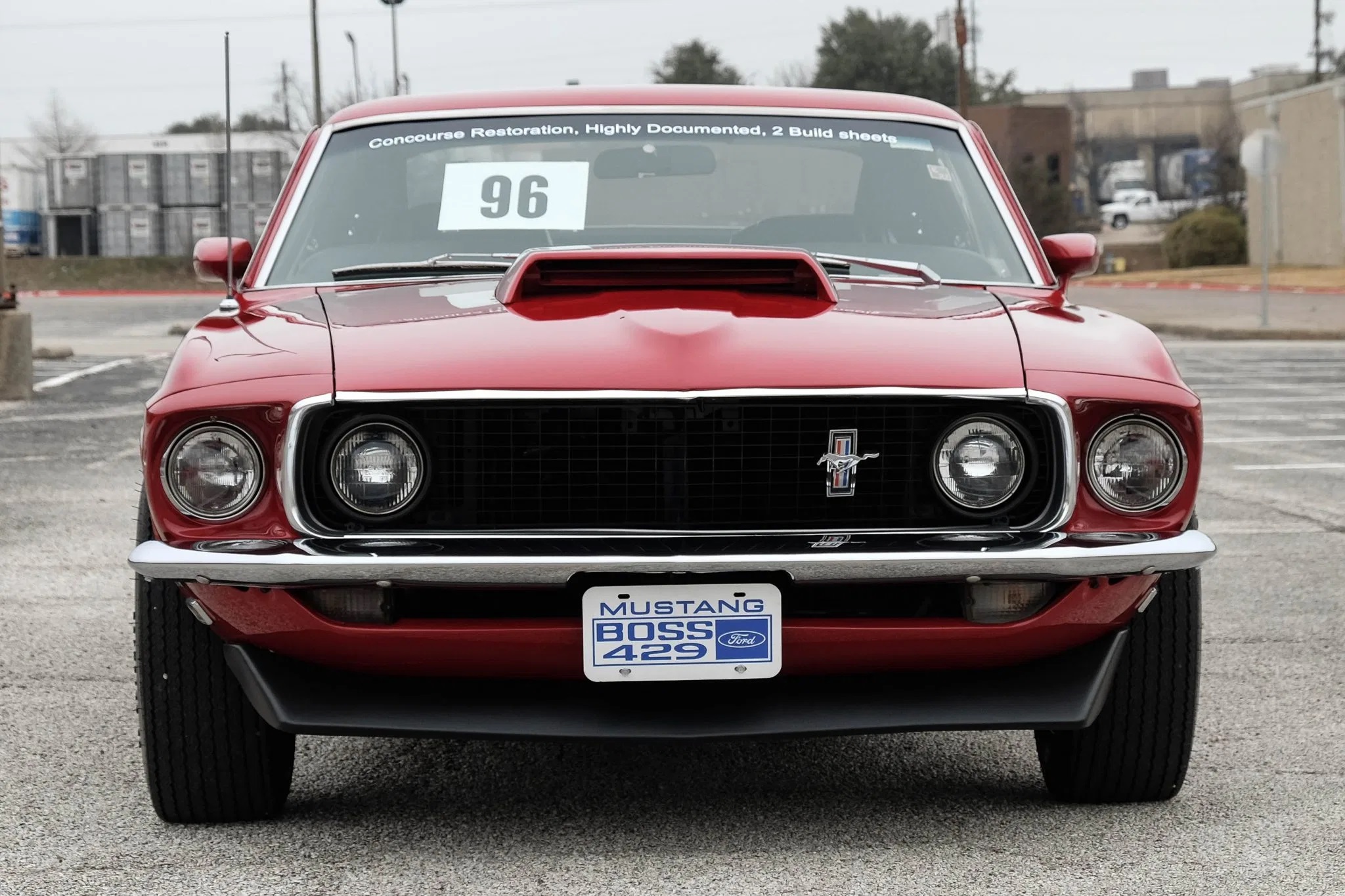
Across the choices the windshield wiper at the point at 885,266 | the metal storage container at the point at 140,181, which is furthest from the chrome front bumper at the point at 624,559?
the metal storage container at the point at 140,181

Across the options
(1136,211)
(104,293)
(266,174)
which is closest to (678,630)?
(104,293)

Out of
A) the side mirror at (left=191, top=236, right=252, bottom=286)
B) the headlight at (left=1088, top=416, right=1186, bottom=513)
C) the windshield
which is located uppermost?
the windshield

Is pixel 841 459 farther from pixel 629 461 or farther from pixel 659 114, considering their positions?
pixel 659 114

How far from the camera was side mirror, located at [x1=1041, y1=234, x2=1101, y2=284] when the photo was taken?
4.70 m

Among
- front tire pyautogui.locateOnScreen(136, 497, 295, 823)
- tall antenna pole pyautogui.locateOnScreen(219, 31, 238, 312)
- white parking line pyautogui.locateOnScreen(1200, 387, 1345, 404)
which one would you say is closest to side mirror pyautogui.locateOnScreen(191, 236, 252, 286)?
tall antenna pole pyautogui.locateOnScreen(219, 31, 238, 312)

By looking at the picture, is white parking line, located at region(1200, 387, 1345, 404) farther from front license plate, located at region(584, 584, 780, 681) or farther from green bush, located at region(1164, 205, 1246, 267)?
green bush, located at region(1164, 205, 1246, 267)

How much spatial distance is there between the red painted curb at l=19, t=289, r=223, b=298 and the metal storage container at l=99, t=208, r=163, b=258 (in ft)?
43.1

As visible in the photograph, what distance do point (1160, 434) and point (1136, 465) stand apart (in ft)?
0.24

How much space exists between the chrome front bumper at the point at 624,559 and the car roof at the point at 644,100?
1856 mm

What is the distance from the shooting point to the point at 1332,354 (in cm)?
1972

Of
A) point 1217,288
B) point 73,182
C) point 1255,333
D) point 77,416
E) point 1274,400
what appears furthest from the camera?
point 73,182

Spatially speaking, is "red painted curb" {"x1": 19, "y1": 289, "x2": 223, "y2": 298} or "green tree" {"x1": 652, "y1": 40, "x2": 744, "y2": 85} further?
"green tree" {"x1": 652, "y1": 40, "x2": 744, "y2": 85}

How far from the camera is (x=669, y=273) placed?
377 cm

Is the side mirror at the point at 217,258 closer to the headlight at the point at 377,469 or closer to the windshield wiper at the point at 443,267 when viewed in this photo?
the windshield wiper at the point at 443,267
